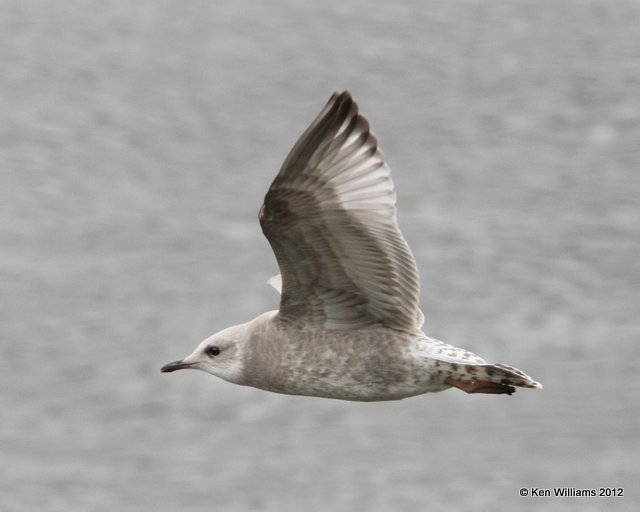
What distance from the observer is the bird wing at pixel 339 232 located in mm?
8555

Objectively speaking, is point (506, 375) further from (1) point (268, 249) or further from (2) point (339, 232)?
(1) point (268, 249)

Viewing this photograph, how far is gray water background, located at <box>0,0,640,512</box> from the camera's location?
2778 centimetres

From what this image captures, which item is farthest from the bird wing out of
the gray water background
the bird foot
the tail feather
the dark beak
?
the gray water background

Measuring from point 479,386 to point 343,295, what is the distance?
103 centimetres

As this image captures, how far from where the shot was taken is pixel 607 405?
28.3 metres

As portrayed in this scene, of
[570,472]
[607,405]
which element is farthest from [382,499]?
[607,405]

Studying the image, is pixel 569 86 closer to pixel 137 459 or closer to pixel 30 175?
pixel 30 175

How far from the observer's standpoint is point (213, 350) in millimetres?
9719

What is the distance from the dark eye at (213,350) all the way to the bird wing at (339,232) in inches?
26.6

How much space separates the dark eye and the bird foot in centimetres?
162

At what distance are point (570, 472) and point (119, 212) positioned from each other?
15.2 metres

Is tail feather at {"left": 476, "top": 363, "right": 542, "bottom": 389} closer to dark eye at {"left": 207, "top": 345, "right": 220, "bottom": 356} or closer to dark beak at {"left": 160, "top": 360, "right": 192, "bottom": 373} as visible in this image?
dark eye at {"left": 207, "top": 345, "right": 220, "bottom": 356}

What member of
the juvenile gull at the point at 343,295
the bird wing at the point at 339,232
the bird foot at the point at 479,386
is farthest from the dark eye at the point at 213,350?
the bird foot at the point at 479,386

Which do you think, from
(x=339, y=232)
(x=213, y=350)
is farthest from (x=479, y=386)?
(x=213, y=350)
